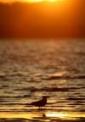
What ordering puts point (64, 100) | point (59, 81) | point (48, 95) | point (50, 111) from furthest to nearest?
point (59, 81)
point (48, 95)
point (64, 100)
point (50, 111)

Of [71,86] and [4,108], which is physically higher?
[71,86]

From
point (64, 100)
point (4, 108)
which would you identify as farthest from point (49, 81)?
point (4, 108)

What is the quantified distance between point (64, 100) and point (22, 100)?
2082 mm

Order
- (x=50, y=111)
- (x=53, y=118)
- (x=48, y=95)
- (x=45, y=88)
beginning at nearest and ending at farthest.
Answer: (x=53, y=118) < (x=50, y=111) < (x=48, y=95) < (x=45, y=88)

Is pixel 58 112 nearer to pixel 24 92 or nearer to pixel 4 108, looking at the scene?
pixel 4 108

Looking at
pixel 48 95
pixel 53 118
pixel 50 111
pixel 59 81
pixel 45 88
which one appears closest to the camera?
pixel 53 118

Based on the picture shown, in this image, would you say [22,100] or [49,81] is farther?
[49,81]

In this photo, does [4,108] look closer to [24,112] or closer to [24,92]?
[24,112]

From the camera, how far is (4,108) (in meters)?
24.6

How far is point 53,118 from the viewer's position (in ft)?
72.9

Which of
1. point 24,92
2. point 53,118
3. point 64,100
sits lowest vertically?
point 53,118

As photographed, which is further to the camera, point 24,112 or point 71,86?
point 71,86

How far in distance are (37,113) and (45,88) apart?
11.3 metres

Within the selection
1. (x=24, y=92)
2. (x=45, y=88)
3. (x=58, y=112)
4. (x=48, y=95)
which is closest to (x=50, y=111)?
(x=58, y=112)
